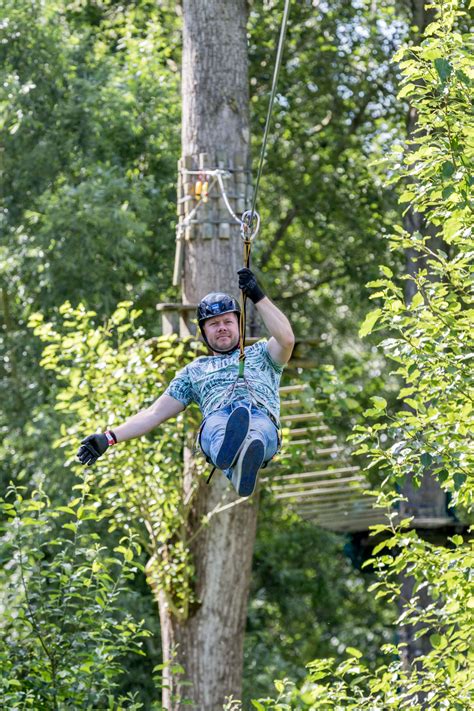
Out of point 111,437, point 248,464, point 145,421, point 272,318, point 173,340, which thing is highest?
point 173,340

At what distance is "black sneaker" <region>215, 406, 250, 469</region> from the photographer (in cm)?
550

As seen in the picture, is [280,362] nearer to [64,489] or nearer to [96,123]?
[64,489]

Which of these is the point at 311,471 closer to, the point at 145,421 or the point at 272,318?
the point at 145,421

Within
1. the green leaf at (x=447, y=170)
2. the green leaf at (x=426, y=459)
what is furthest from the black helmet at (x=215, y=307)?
the green leaf at (x=447, y=170)

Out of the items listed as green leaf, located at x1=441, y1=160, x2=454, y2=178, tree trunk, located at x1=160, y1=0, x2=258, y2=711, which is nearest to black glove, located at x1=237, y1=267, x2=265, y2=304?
green leaf, located at x1=441, y1=160, x2=454, y2=178

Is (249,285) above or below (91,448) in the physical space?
above

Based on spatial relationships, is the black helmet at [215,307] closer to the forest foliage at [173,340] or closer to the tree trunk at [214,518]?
the forest foliage at [173,340]

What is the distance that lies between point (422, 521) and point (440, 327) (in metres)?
3.84

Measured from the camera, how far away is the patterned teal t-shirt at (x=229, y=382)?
589 cm

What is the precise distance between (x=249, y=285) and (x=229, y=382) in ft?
1.58

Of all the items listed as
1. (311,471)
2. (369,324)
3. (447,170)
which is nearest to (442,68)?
(447,170)

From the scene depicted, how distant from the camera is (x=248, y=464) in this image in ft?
18.0

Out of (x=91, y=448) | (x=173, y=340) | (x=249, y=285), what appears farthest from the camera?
(x=173, y=340)

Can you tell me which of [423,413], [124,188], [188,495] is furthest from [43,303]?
[423,413]
